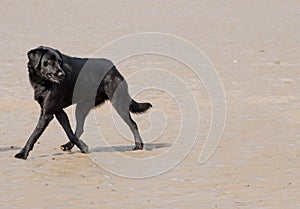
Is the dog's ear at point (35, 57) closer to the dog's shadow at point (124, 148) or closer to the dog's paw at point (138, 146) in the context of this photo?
the dog's shadow at point (124, 148)

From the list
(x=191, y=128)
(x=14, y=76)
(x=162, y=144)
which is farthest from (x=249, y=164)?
(x=14, y=76)

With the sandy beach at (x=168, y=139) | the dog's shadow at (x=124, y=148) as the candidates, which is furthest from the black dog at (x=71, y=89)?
the sandy beach at (x=168, y=139)

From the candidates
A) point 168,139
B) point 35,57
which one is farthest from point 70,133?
point 168,139

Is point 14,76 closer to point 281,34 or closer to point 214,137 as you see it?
point 214,137

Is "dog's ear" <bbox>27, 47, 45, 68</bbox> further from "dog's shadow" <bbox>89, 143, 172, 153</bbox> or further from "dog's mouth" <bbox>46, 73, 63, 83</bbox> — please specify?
"dog's shadow" <bbox>89, 143, 172, 153</bbox>

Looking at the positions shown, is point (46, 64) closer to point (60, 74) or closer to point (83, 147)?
point (60, 74)

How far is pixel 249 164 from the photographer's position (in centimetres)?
786

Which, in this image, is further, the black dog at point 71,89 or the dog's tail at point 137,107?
the dog's tail at point 137,107

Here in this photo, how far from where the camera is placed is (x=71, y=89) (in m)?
8.41

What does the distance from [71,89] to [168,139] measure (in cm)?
163

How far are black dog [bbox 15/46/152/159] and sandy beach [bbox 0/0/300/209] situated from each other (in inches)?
12.9

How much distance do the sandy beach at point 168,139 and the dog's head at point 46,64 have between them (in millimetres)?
946

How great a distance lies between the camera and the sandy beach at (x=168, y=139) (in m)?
6.71

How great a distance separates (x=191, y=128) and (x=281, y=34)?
1274 cm
